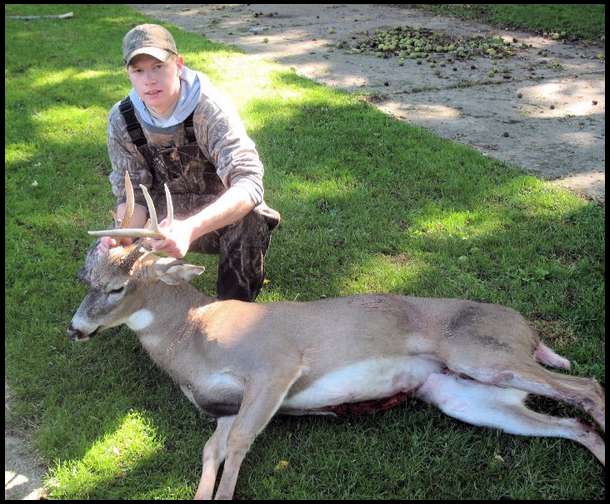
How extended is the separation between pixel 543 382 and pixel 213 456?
1.39 m

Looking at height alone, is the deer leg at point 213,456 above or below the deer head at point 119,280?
below

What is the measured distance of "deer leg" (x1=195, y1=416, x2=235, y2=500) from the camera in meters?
2.84

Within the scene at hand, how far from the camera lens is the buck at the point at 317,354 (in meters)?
2.98

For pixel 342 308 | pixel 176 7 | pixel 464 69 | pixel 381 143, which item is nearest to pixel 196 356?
pixel 342 308

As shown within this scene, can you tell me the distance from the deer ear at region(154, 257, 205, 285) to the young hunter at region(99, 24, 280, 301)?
0.17m

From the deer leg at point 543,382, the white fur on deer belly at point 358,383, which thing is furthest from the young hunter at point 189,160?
the deer leg at point 543,382

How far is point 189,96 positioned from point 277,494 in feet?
6.59

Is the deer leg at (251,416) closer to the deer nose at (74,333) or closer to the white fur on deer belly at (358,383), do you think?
the white fur on deer belly at (358,383)

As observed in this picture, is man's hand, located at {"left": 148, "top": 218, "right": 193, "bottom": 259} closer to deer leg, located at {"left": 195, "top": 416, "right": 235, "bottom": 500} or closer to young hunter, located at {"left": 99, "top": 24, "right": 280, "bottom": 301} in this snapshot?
young hunter, located at {"left": 99, "top": 24, "right": 280, "bottom": 301}

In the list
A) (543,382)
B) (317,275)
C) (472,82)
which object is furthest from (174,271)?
(472,82)

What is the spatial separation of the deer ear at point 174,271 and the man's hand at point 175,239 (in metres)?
0.17

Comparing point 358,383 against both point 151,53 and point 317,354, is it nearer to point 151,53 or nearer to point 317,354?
point 317,354

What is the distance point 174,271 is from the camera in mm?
3342

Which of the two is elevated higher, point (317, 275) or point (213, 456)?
point (317, 275)
